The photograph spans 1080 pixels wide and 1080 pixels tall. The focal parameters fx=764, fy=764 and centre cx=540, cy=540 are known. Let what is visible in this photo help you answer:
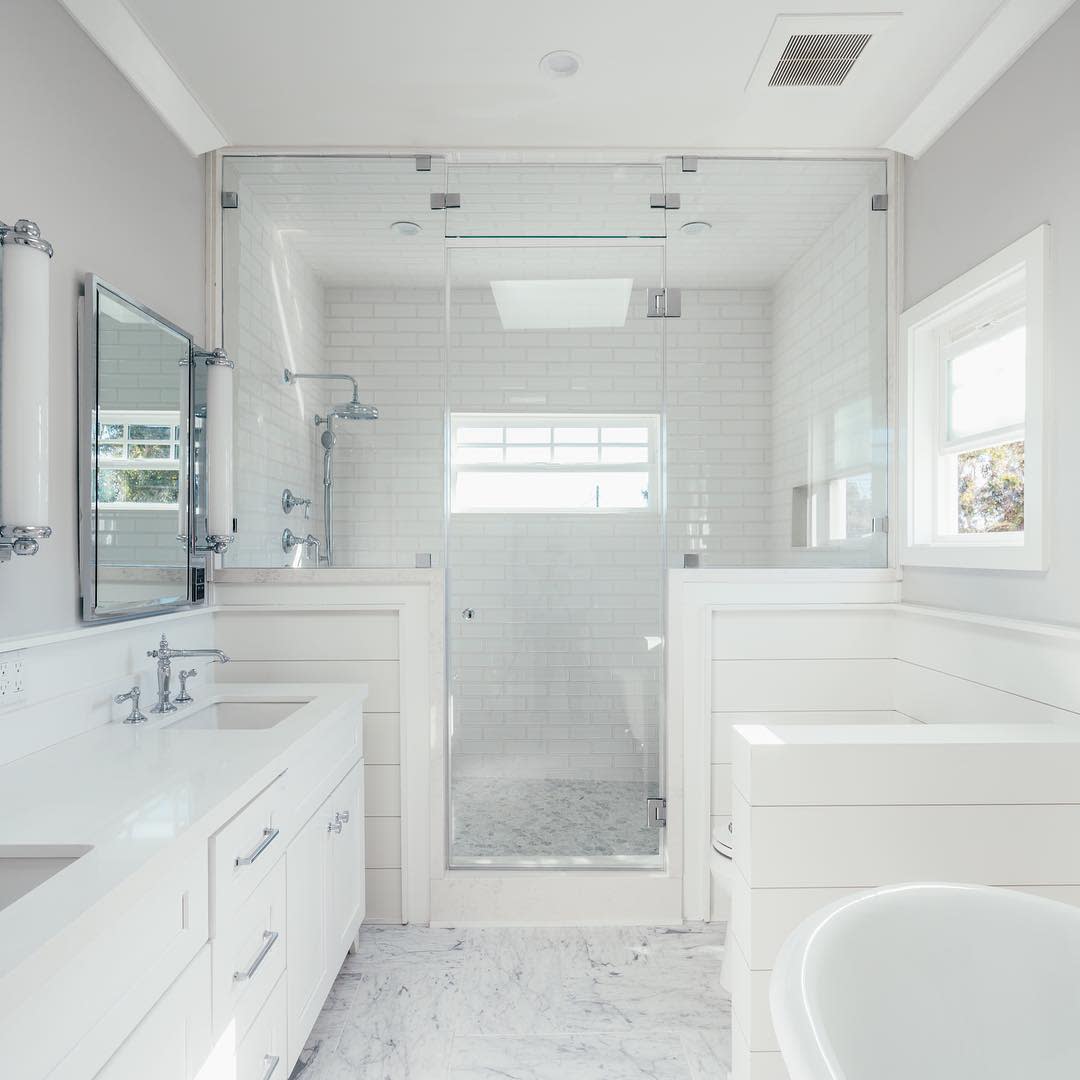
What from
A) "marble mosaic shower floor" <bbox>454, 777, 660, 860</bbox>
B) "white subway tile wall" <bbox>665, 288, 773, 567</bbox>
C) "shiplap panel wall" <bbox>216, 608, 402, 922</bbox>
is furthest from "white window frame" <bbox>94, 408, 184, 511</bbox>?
"white subway tile wall" <bbox>665, 288, 773, 567</bbox>

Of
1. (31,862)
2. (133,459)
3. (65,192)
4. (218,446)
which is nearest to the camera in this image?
(31,862)

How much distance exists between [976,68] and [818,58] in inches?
17.3

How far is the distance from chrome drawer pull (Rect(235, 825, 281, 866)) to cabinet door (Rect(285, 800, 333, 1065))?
14 centimetres

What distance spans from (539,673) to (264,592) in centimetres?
102

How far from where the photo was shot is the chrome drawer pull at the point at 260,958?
1454mm

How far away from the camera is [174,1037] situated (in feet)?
3.93

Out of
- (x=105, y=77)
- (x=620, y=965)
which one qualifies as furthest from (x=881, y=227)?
(x=620, y=965)

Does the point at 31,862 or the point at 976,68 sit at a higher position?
the point at 976,68

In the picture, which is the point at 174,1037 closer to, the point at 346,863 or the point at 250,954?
the point at 250,954

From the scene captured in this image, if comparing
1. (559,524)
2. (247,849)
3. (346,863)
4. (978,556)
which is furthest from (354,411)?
(978,556)

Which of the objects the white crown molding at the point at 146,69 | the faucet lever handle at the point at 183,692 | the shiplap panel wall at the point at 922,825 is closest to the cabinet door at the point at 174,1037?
the faucet lever handle at the point at 183,692

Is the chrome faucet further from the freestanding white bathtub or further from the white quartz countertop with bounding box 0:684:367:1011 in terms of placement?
the freestanding white bathtub

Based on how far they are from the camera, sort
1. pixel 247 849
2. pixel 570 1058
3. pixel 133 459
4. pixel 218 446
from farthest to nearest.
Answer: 1. pixel 218 446
2. pixel 133 459
3. pixel 570 1058
4. pixel 247 849

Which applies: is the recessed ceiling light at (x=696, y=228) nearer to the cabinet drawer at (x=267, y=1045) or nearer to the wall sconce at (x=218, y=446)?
the wall sconce at (x=218, y=446)
